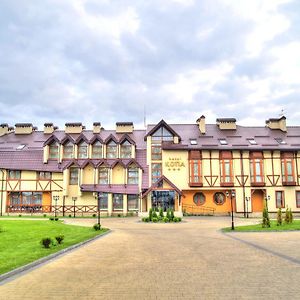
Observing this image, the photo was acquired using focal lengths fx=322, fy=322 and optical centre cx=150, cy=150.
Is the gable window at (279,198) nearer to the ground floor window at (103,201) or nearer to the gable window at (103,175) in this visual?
the ground floor window at (103,201)

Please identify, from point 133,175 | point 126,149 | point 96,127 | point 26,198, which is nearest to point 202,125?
point 126,149

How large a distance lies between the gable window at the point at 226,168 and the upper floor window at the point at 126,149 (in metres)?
12.6

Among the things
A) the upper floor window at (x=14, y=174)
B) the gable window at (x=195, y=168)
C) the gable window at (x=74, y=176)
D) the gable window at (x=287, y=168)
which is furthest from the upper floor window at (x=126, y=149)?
the gable window at (x=287, y=168)

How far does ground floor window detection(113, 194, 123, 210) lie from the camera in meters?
42.3

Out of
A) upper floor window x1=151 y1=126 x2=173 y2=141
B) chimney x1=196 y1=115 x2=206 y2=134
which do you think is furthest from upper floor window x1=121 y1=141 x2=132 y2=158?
chimney x1=196 y1=115 x2=206 y2=134

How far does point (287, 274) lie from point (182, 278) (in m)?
3.31

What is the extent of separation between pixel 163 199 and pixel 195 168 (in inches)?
247

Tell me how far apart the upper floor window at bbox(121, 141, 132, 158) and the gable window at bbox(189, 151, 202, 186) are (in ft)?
28.1

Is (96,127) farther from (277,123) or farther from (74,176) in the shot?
(277,123)

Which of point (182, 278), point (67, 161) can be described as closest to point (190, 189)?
point (67, 161)

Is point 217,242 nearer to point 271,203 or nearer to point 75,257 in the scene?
point 75,257

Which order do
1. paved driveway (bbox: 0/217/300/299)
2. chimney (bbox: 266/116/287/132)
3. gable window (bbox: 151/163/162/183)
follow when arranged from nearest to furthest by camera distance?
1. paved driveway (bbox: 0/217/300/299)
2. gable window (bbox: 151/163/162/183)
3. chimney (bbox: 266/116/287/132)

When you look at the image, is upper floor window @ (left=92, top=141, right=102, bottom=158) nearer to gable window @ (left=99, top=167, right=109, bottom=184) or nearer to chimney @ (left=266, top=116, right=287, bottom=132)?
gable window @ (left=99, top=167, right=109, bottom=184)

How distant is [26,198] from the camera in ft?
144
